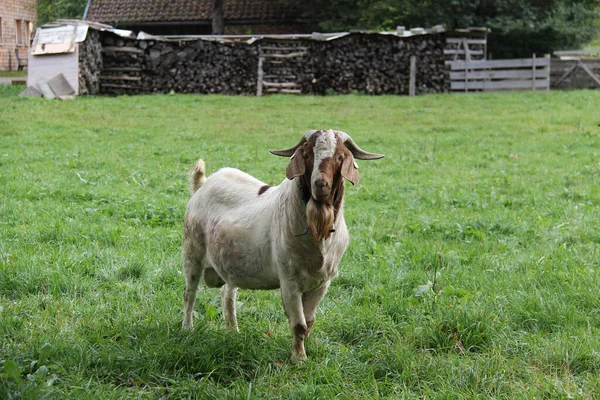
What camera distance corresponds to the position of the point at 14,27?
42000mm

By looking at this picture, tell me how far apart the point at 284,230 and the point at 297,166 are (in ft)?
1.48

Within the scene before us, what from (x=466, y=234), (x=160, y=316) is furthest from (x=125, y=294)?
(x=466, y=234)

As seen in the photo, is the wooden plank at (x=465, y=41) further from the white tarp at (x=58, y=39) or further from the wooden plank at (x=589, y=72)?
the white tarp at (x=58, y=39)

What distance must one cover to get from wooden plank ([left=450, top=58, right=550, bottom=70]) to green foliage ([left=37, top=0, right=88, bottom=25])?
1095 inches

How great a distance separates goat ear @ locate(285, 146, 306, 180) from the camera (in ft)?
11.7

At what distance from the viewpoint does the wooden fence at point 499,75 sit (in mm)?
25828

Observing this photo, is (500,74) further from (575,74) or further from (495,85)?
(575,74)

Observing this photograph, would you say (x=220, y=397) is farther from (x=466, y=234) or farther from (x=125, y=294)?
(x=466, y=234)

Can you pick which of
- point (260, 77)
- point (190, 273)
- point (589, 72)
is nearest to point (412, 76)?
point (260, 77)

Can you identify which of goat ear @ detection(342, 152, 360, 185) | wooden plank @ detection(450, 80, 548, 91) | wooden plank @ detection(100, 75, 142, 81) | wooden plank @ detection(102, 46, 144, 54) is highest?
wooden plank @ detection(102, 46, 144, 54)

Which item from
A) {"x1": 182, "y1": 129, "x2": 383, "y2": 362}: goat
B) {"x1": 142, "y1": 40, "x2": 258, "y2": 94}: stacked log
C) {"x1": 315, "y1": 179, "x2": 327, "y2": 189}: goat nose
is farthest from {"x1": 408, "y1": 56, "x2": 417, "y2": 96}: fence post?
{"x1": 315, "y1": 179, "x2": 327, "y2": 189}: goat nose

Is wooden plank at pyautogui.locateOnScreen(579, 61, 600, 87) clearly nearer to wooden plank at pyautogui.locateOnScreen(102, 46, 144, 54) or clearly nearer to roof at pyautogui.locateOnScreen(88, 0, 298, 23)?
roof at pyautogui.locateOnScreen(88, 0, 298, 23)

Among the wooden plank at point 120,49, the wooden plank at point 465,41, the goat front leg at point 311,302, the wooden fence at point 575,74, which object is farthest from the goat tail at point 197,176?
the wooden fence at point 575,74

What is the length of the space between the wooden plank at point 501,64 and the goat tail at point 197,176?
23315 millimetres
